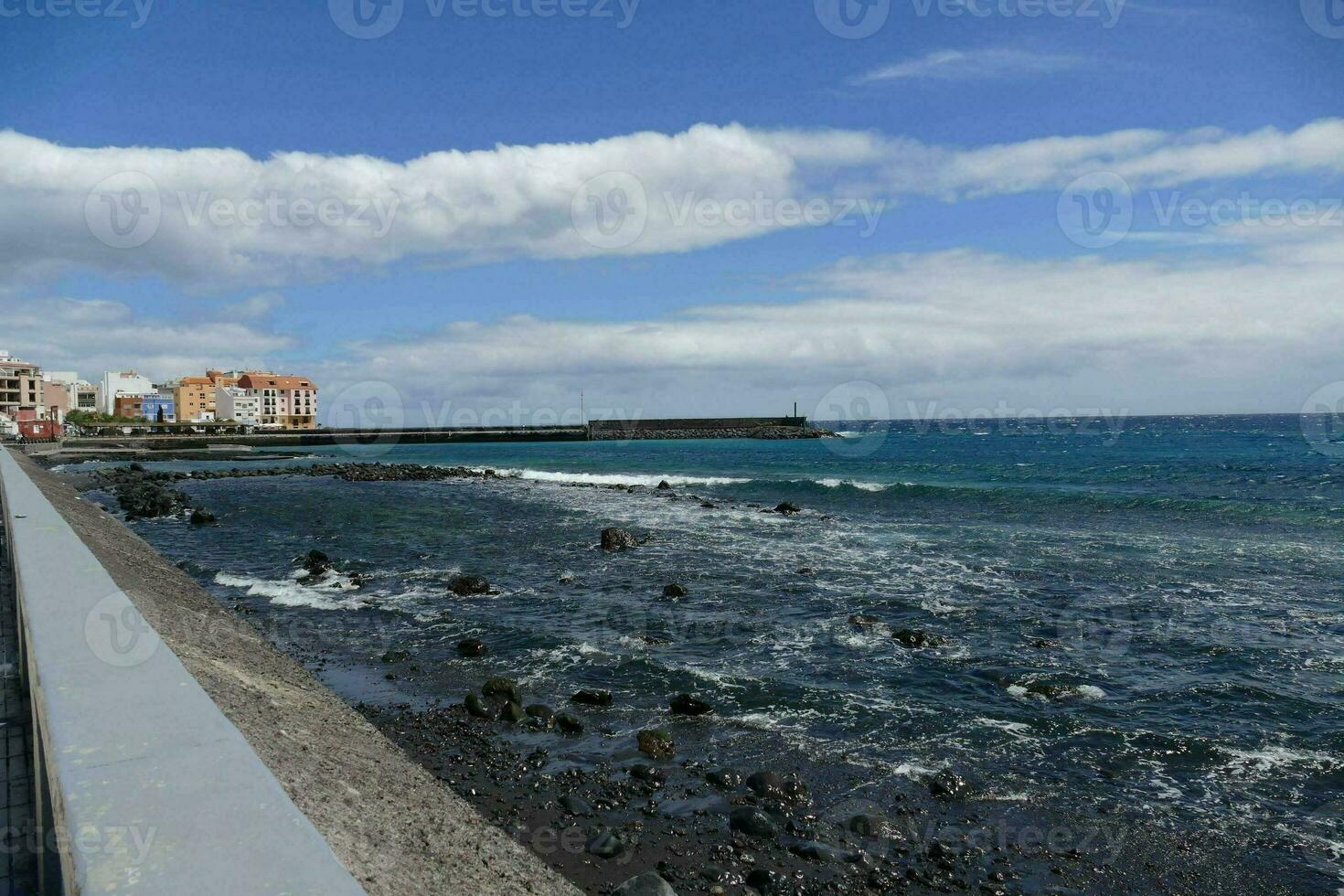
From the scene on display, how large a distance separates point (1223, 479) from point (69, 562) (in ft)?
187

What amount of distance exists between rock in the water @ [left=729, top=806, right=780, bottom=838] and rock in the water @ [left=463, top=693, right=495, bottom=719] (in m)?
3.86

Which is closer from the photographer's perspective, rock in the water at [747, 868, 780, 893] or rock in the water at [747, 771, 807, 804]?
Answer: rock in the water at [747, 868, 780, 893]

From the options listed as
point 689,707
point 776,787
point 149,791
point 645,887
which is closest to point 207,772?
point 149,791

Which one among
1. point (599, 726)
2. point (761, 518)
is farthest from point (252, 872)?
point (761, 518)

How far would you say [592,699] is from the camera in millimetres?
10781

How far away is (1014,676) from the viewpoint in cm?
1209

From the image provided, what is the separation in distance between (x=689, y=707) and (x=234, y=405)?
158m

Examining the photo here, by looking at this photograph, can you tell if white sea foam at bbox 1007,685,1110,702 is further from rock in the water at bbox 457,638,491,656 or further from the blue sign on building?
the blue sign on building

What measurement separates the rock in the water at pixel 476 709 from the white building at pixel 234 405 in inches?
6003

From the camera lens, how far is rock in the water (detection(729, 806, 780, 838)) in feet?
24.4

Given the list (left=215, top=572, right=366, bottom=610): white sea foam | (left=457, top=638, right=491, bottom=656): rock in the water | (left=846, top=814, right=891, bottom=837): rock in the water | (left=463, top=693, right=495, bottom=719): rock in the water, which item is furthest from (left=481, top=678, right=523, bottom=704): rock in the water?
(left=215, top=572, right=366, bottom=610): white sea foam

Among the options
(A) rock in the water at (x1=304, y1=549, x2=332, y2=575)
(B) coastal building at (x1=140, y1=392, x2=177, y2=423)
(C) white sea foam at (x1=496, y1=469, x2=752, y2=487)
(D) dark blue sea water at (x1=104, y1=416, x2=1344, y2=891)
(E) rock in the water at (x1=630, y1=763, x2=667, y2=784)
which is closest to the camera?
(E) rock in the water at (x1=630, y1=763, x2=667, y2=784)

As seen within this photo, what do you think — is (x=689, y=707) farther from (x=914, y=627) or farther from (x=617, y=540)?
(x=617, y=540)

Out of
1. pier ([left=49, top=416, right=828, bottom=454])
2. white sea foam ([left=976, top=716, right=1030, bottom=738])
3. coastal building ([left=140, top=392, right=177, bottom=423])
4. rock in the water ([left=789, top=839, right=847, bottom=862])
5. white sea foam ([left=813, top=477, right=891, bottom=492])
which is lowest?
white sea foam ([left=976, top=716, right=1030, bottom=738])
